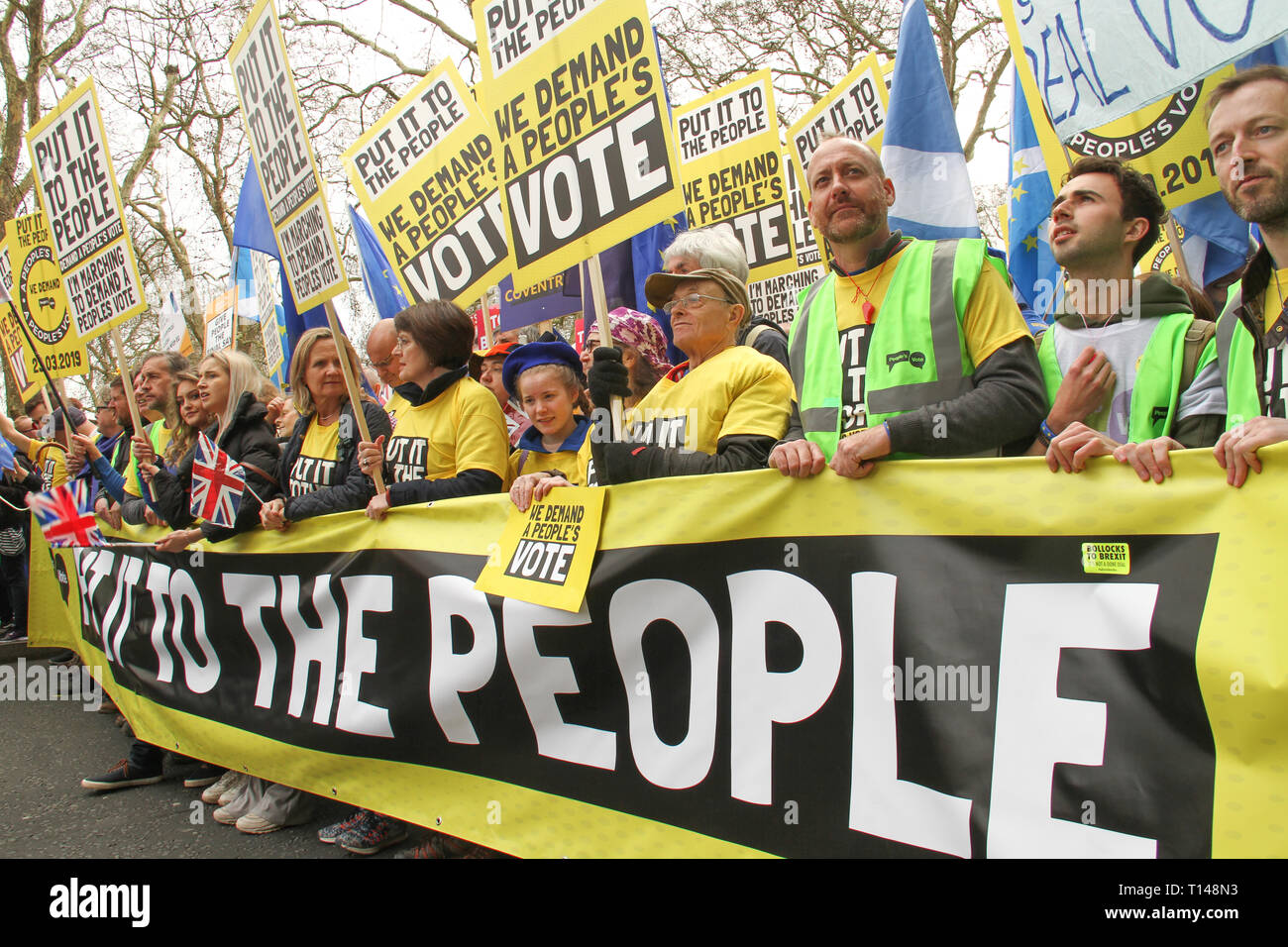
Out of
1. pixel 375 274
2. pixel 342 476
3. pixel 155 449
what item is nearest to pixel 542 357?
pixel 342 476

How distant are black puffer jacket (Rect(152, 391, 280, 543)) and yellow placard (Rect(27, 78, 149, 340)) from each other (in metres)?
1.09

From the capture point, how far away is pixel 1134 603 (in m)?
1.61

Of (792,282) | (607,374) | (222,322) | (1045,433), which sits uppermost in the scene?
(222,322)

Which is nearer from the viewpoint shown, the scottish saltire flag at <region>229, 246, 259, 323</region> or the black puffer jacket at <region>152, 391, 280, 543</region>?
the black puffer jacket at <region>152, 391, 280, 543</region>

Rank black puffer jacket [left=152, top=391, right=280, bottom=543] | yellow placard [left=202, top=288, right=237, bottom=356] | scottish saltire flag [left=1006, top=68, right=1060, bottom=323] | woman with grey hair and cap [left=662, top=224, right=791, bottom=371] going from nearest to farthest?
woman with grey hair and cap [left=662, top=224, right=791, bottom=371], black puffer jacket [left=152, top=391, right=280, bottom=543], scottish saltire flag [left=1006, top=68, right=1060, bottom=323], yellow placard [left=202, top=288, right=237, bottom=356]

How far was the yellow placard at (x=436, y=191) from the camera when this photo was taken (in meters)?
4.46

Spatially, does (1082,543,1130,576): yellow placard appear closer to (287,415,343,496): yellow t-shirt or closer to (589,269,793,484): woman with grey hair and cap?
(589,269,793,484): woman with grey hair and cap

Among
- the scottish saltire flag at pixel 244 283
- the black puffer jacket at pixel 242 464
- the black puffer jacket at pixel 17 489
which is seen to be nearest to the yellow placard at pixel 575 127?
the black puffer jacket at pixel 242 464

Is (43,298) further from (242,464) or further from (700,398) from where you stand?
(700,398)

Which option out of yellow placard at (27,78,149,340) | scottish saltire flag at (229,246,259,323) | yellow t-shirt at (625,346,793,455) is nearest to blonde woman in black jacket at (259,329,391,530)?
yellow placard at (27,78,149,340)

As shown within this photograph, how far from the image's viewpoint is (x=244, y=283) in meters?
9.95

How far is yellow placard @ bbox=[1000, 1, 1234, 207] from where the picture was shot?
125 inches

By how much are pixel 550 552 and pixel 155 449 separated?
399 centimetres
